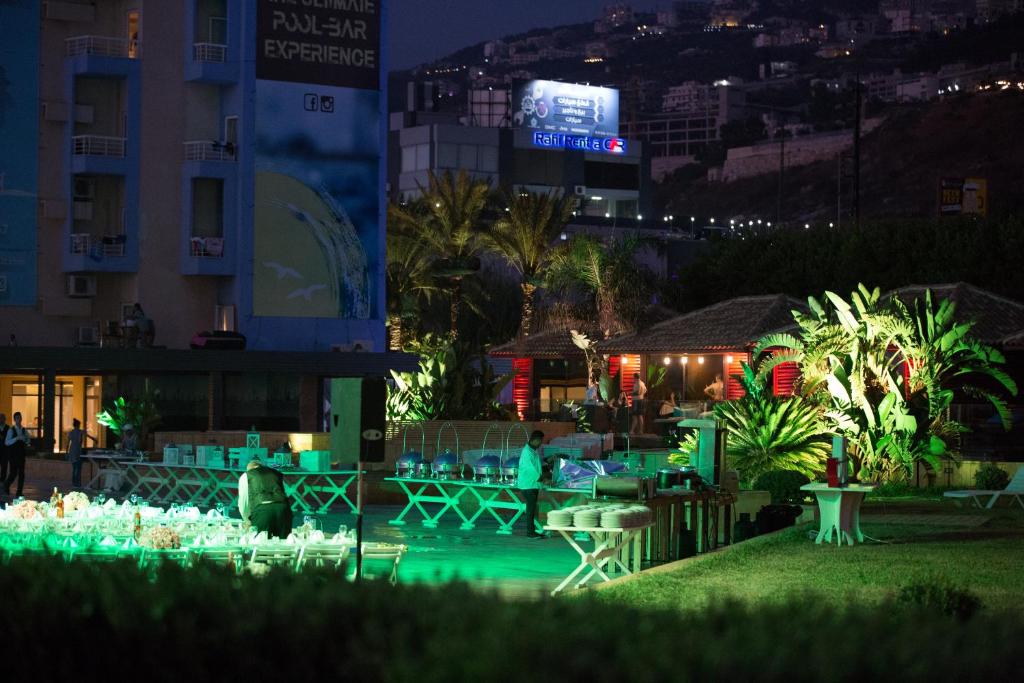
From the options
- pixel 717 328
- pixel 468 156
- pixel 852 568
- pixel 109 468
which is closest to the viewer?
pixel 852 568

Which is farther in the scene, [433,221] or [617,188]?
[617,188]

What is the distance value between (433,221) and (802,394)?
94.4 feet

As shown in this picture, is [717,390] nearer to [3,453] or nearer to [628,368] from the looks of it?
[628,368]

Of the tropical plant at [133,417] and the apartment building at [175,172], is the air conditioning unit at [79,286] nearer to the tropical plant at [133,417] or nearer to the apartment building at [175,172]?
the apartment building at [175,172]

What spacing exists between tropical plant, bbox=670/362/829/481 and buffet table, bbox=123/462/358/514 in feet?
19.1

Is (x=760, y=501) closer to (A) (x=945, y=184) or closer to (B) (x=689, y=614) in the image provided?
(B) (x=689, y=614)

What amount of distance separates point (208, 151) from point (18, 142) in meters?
5.53

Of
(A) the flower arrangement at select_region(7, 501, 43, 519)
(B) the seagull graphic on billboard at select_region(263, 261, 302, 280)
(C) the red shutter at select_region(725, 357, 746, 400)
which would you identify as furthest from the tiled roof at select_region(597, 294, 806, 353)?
(A) the flower arrangement at select_region(7, 501, 43, 519)

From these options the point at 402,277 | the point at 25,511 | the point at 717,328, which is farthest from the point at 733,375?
the point at 25,511

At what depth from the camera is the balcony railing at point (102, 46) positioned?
158ft

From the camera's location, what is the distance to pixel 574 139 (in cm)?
10369

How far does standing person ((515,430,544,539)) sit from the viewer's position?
2161 cm

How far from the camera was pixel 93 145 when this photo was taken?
4784 cm

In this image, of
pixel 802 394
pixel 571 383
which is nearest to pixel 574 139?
pixel 571 383
